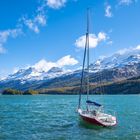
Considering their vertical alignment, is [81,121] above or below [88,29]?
below

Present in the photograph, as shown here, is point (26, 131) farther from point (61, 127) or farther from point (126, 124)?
point (126, 124)

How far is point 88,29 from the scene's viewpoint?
268 ft

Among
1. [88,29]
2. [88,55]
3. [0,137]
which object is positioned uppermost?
[88,29]

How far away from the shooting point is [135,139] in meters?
54.0

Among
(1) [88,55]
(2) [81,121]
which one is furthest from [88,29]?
(2) [81,121]

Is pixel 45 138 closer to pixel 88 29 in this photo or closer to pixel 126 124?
pixel 126 124

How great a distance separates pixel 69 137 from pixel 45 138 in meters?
3.79

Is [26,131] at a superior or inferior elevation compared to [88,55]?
inferior

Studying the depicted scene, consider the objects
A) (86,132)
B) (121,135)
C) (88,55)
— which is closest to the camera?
(121,135)

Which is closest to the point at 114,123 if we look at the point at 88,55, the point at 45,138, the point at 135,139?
the point at 135,139

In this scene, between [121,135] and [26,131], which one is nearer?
[121,135]

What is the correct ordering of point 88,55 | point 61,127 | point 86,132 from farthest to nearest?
point 88,55 → point 61,127 → point 86,132

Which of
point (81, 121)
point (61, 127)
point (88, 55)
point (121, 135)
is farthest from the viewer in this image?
point (88, 55)

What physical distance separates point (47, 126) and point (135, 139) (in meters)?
20.6
